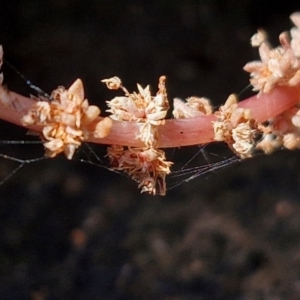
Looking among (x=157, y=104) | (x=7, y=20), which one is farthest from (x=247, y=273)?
(x=157, y=104)

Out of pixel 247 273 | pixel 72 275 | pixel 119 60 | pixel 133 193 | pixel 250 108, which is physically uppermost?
pixel 250 108

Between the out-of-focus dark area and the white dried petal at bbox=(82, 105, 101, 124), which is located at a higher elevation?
the white dried petal at bbox=(82, 105, 101, 124)

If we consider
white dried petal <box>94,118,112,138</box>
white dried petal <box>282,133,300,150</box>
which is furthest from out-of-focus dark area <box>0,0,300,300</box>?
white dried petal <box>94,118,112,138</box>

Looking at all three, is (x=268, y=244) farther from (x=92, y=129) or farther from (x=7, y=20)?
(x=92, y=129)

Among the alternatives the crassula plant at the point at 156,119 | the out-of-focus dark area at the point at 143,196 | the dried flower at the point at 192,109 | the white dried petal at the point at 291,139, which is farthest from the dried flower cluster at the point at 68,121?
the out-of-focus dark area at the point at 143,196

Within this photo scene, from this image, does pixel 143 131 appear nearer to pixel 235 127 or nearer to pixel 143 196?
pixel 235 127

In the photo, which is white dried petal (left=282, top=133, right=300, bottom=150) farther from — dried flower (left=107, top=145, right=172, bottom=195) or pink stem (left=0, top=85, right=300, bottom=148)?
dried flower (left=107, top=145, right=172, bottom=195)

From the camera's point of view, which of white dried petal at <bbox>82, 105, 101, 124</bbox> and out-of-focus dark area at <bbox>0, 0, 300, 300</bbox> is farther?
out-of-focus dark area at <bbox>0, 0, 300, 300</bbox>

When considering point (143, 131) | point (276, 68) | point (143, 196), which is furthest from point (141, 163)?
point (143, 196)
